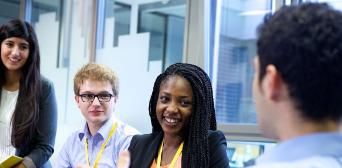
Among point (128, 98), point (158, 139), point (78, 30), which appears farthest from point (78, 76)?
point (78, 30)

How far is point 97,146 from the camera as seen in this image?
255cm

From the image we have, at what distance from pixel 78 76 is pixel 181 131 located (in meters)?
0.85

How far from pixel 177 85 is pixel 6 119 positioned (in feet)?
4.05

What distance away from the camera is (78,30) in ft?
13.2

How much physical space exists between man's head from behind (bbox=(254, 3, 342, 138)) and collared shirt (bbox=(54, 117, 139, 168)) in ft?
5.63

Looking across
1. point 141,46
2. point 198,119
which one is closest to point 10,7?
point 141,46

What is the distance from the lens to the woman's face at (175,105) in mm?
1998

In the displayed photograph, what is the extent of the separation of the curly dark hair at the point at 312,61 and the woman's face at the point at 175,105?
116cm

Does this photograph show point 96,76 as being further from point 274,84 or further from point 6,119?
point 274,84

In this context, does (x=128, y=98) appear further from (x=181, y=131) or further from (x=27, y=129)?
(x=181, y=131)

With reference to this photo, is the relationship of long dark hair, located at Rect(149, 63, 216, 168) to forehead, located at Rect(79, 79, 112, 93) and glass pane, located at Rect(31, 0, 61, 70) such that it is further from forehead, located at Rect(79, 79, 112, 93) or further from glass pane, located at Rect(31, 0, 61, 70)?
glass pane, located at Rect(31, 0, 61, 70)

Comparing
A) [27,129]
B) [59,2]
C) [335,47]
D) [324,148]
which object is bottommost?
[27,129]

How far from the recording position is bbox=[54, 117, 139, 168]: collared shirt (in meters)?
2.48

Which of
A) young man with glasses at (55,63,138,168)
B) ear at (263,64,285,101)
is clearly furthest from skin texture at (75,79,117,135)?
ear at (263,64,285,101)
